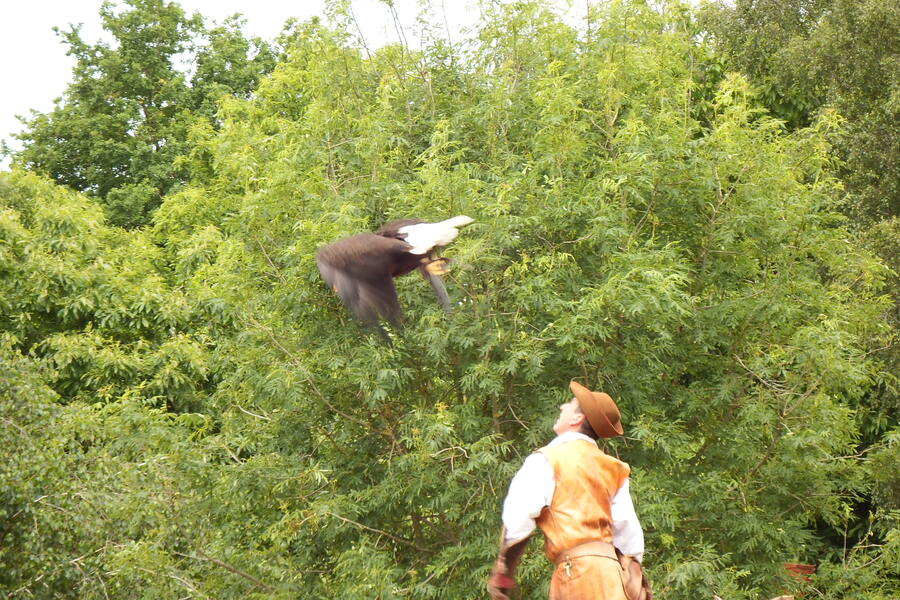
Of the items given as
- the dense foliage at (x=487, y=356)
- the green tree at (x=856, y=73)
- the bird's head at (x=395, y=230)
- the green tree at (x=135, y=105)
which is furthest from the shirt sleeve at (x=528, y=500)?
the green tree at (x=135, y=105)

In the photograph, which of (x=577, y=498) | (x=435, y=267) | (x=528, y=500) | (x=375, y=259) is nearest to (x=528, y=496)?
(x=528, y=500)

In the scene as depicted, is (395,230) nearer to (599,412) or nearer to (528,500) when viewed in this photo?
(599,412)

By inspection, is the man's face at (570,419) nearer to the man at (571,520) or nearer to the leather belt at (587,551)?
the man at (571,520)

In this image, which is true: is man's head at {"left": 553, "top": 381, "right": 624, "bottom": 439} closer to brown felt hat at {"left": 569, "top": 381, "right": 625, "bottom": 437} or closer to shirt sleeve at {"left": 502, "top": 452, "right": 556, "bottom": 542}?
brown felt hat at {"left": 569, "top": 381, "right": 625, "bottom": 437}

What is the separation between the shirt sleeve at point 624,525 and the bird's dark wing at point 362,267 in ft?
6.61

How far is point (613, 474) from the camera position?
3.10 metres

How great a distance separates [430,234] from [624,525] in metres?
2.09

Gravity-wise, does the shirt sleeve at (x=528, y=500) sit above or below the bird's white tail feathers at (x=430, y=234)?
below

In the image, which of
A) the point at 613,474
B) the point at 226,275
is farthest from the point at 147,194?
the point at 613,474

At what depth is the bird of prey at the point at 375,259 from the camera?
4820mm

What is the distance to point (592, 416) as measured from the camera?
3.14 meters

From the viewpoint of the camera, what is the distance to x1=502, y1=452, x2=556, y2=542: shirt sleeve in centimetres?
304

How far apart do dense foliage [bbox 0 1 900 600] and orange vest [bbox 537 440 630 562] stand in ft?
9.07

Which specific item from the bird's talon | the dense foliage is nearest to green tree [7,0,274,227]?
the dense foliage
